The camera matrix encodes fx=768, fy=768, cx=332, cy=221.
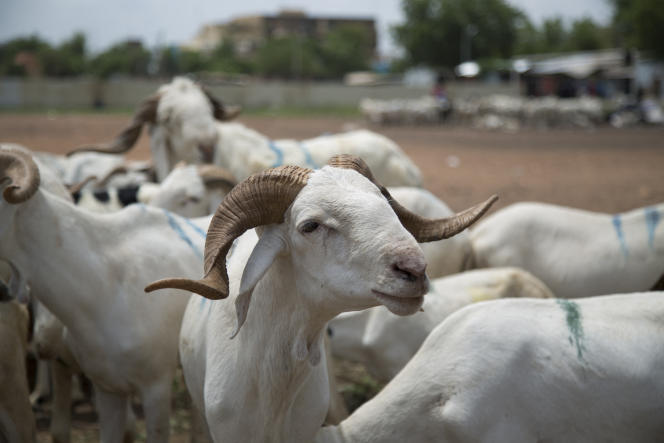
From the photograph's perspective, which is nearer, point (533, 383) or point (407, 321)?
point (533, 383)

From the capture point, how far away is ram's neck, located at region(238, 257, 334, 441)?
10.7 ft

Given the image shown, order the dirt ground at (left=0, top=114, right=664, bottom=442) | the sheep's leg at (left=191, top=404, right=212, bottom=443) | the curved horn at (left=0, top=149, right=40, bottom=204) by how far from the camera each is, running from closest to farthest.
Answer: the curved horn at (left=0, top=149, right=40, bottom=204) → the sheep's leg at (left=191, top=404, right=212, bottom=443) → the dirt ground at (left=0, top=114, right=664, bottom=442)

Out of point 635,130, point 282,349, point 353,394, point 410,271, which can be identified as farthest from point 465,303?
point 635,130

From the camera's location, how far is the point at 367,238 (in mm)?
2902

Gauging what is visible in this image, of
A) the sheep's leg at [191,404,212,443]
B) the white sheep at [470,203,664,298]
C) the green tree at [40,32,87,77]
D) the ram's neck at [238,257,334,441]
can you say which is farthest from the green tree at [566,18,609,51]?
the ram's neck at [238,257,334,441]

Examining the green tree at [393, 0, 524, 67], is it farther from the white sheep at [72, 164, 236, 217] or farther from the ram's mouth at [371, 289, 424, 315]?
the ram's mouth at [371, 289, 424, 315]

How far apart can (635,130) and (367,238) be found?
2782cm

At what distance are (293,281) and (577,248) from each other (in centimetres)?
382

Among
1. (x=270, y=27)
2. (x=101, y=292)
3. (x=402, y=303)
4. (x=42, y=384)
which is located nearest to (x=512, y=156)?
(x=42, y=384)

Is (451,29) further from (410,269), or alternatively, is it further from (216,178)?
(410,269)

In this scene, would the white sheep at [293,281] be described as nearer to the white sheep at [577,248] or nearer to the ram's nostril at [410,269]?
the ram's nostril at [410,269]

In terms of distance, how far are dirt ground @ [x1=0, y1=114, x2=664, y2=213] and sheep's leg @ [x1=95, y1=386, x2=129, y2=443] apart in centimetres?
849

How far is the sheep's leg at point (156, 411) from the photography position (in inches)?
170

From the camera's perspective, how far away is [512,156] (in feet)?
66.4
